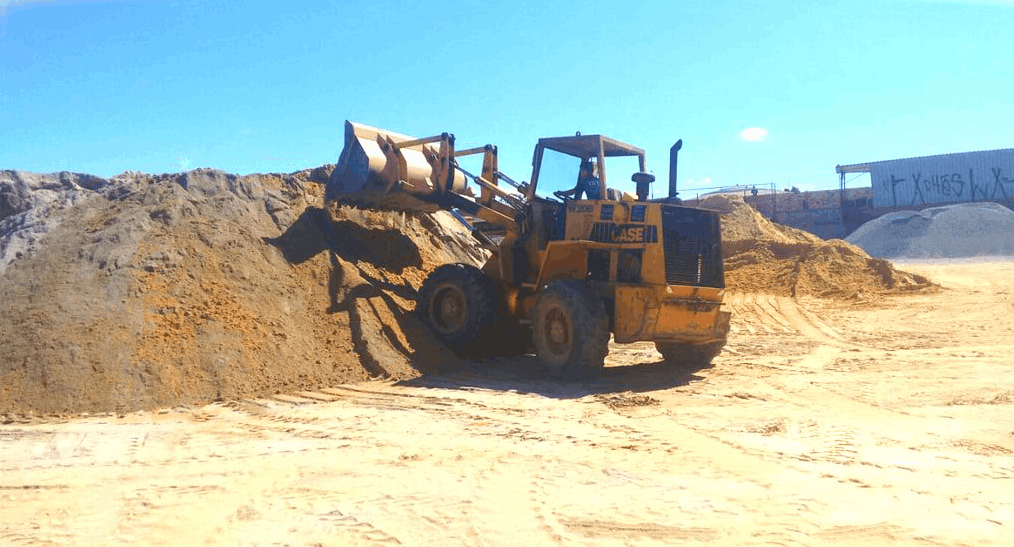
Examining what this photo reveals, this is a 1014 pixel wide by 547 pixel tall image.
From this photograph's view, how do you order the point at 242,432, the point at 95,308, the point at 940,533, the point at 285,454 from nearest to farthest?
the point at 940,533, the point at 285,454, the point at 242,432, the point at 95,308

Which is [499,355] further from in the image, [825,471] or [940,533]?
[940,533]

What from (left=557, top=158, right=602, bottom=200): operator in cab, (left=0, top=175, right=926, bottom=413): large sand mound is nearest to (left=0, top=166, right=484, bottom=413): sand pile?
(left=0, top=175, right=926, bottom=413): large sand mound

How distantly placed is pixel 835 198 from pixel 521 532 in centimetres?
3840

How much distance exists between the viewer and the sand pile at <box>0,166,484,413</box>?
8633 mm

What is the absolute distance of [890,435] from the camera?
686cm

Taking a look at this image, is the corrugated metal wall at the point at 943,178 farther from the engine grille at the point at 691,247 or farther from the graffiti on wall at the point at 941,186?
the engine grille at the point at 691,247

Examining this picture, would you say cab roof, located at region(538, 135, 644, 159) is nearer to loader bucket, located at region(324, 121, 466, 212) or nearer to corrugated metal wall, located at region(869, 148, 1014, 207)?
loader bucket, located at region(324, 121, 466, 212)

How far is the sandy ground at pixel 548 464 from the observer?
4.72m

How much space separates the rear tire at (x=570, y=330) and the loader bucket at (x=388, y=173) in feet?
9.57

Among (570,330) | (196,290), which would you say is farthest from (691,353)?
(196,290)

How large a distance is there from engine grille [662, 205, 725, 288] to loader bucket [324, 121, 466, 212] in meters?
3.58

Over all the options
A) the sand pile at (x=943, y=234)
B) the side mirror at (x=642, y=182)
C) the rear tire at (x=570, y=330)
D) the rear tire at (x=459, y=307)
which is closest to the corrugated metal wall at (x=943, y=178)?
the sand pile at (x=943, y=234)

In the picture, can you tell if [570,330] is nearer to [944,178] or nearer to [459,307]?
[459,307]

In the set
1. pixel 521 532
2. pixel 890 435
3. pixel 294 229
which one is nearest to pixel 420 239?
pixel 294 229
